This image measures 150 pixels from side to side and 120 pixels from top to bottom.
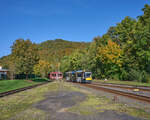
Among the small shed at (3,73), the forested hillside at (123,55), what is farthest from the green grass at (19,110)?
the small shed at (3,73)

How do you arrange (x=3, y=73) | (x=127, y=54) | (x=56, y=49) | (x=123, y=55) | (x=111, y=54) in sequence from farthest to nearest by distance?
(x=56, y=49), (x=3, y=73), (x=111, y=54), (x=123, y=55), (x=127, y=54)

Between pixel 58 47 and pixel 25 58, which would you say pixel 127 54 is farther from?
pixel 58 47

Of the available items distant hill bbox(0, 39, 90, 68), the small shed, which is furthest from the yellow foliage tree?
distant hill bbox(0, 39, 90, 68)

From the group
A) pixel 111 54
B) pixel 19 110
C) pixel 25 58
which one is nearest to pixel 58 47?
pixel 111 54

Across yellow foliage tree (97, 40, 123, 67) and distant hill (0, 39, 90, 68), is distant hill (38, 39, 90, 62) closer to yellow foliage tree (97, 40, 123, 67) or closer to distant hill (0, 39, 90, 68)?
distant hill (0, 39, 90, 68)

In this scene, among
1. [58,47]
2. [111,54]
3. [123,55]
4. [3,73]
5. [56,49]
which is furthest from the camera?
[58,47]

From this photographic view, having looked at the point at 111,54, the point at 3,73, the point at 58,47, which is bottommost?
the point at 3,73

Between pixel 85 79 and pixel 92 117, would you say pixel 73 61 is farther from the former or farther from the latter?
pixel 92 117

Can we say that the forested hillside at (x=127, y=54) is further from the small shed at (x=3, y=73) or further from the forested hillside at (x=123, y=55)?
the small shed at (x=3, y=73)

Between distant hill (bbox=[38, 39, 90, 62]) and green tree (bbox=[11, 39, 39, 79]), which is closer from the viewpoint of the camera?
green tree (bbox=[11, 39, 39, 79])

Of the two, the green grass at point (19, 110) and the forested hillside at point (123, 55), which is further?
the forested hillside at point (123, 55)

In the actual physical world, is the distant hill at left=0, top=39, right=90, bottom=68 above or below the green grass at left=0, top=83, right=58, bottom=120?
above

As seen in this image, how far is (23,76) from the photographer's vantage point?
61281 mm

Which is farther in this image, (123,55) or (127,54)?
(123,55)
